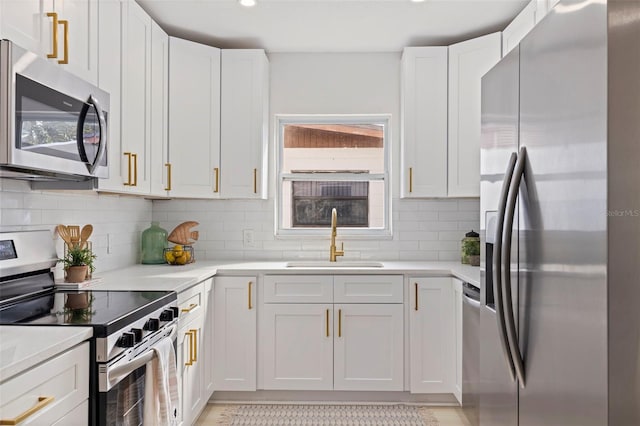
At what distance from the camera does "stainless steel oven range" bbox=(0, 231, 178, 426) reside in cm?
151

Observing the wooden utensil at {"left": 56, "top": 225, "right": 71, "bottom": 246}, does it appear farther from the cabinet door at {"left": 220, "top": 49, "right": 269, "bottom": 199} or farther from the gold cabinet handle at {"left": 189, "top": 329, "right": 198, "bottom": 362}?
the cabinet door at {"left": 220, "top": 49, "right": 269, "bottom": 199}

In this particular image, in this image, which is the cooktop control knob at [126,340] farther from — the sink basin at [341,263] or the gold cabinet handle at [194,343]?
the sink basin at [341,263]

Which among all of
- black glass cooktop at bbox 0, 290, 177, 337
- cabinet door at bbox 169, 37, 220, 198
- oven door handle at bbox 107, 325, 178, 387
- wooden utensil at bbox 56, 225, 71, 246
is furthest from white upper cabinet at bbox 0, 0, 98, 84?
oven door handle at bbox 107, 325, 178, 387

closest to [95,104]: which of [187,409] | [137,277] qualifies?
[137,277]

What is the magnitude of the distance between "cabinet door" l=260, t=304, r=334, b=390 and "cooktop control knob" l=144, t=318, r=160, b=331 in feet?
4.00

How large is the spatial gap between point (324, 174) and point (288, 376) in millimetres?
1467

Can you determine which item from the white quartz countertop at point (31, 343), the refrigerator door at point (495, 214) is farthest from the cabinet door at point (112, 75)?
the refrigerator door at point (495, 214)

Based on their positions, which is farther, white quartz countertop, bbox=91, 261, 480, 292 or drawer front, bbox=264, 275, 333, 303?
drawer front, bbox=264, 275, 333, 303

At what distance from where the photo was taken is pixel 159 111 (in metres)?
3.08

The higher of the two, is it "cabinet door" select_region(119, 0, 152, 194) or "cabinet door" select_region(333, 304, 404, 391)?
"cabinet door" select_region(119, 0, 152, 194)

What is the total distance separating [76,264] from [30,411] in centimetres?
125

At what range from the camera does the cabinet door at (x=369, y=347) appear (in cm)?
309

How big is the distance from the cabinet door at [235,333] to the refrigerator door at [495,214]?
157 centimetres

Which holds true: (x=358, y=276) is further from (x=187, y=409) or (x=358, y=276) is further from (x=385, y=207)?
(x=187, y=409)
